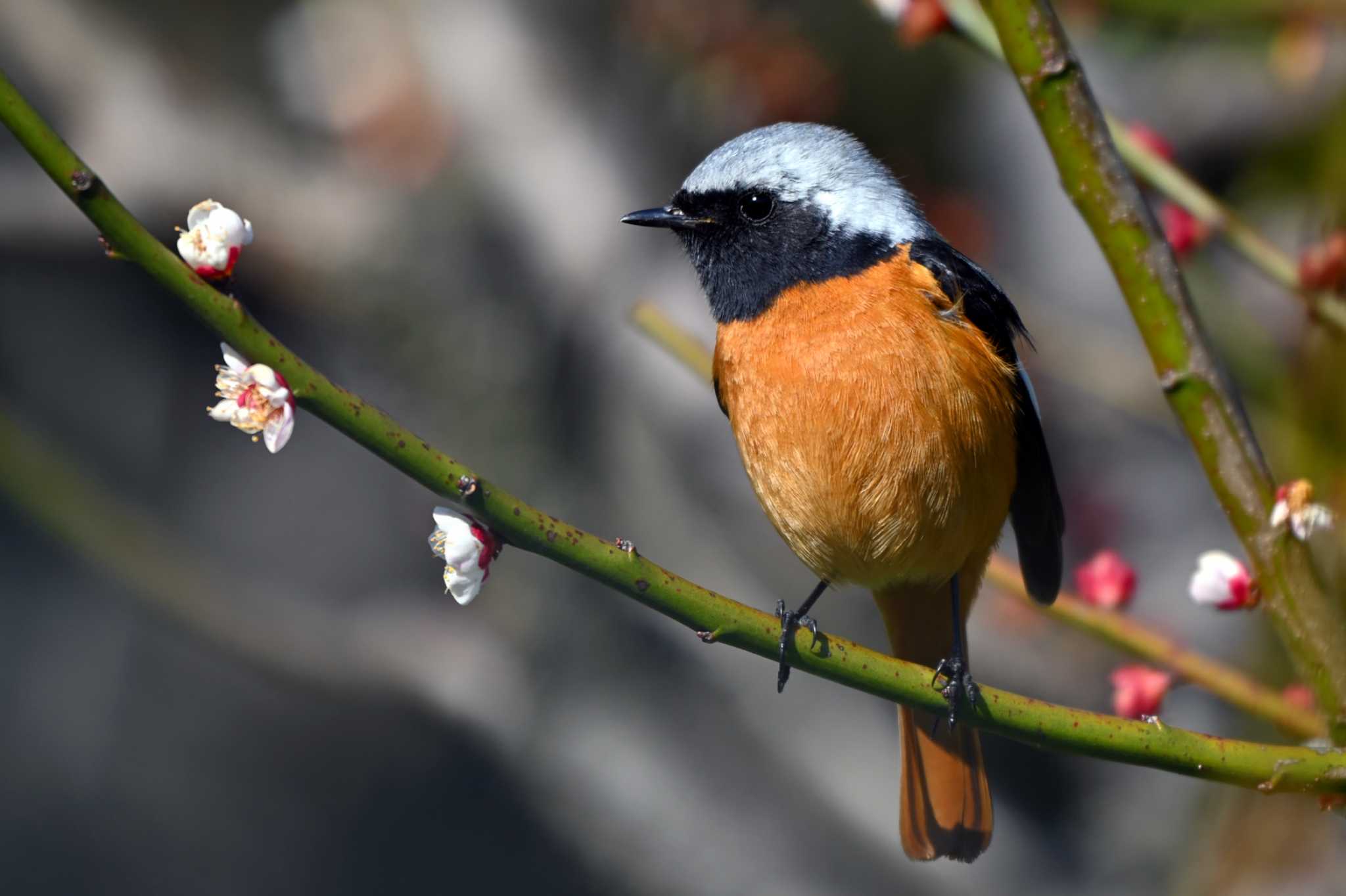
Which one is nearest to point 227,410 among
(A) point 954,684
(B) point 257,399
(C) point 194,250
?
(B) point 257,399

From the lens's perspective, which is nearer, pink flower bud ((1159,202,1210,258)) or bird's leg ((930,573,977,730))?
bird's leg ((930,573,977,730))

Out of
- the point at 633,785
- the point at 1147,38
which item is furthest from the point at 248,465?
the point at 1147,38

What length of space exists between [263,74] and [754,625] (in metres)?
5.56

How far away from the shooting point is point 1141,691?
91.2 inches

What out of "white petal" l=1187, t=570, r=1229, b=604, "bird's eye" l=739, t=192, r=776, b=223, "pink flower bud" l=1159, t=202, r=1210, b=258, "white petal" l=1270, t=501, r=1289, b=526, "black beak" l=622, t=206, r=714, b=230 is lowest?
"white petal" l=1187, t=570, r=1229, b=604

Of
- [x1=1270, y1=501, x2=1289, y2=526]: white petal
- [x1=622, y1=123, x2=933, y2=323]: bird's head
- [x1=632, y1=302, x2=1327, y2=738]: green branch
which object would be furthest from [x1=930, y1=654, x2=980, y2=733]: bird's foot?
[x1=622, y1=123, x2=933, y2=323]: bird's head

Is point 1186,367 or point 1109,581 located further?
point 1109,581

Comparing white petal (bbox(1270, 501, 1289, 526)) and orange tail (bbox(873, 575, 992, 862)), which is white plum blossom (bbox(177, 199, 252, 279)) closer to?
white petal (bbox(1270, 501, 1289, 526))

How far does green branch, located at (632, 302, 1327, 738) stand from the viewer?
213 cm

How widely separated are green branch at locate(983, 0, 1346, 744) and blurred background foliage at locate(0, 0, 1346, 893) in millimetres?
2448

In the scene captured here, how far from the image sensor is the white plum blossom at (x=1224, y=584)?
209cm

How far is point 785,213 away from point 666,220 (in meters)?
0.26

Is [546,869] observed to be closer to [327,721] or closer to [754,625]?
[327,721]

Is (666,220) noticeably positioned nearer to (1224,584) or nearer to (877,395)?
(877,395)
